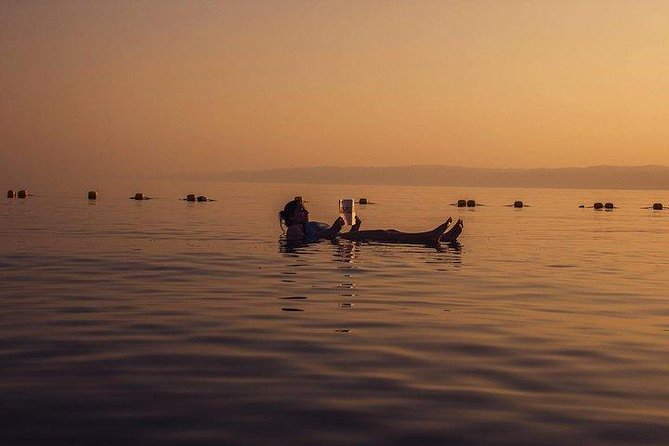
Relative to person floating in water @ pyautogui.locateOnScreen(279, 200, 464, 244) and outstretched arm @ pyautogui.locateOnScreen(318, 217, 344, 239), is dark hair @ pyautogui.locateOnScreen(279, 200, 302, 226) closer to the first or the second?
person floating in water @ pyautogui.locateOnScreen(279, 200, 464, 244)

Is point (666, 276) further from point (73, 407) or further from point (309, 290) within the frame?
point (73, 407)

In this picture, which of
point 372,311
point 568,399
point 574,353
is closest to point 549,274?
point 372,311

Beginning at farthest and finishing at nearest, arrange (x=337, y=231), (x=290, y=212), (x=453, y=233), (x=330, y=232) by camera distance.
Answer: (x=453, y=233) → (x=330, y=232) → (x=337, y=231) → (x=290, y=212)

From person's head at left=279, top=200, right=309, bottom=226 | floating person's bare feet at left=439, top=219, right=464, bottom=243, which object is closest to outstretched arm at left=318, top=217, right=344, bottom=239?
person's head at left=279, top=200, right=309, bottom=226

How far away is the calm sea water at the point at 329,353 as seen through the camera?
7902mm

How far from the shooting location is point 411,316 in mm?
15336

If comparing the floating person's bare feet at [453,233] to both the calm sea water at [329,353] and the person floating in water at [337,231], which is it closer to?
the person floating in water at [337,231]

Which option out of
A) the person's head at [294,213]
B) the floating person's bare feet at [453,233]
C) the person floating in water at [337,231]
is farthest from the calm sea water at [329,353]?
the floating person's bare feet at [453,233]

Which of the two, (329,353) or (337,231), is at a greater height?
(337,231)

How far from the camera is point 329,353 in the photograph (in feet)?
38.0

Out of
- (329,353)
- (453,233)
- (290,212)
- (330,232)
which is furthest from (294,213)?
(329,353)

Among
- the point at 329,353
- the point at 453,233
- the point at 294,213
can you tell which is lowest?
the point at 329,353

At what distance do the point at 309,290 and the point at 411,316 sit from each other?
414cm

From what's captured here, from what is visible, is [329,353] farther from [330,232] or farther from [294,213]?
[330,232]
